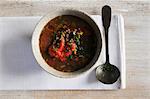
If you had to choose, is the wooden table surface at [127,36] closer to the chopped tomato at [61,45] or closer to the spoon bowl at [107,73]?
the spoon bowl at [107,73]

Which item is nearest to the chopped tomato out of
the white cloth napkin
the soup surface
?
the soup surface

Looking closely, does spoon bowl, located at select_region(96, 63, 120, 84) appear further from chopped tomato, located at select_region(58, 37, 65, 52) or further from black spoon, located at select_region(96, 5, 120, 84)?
chopped tomato, located at select_region(58, 37, 65, 52)

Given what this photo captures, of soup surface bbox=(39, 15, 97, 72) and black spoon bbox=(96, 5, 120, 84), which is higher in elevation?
soup surface bbox=(39, 15, 97, 72)

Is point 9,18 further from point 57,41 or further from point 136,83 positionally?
point 136,83

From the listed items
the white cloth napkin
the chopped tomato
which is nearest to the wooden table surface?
the white cloth napkin

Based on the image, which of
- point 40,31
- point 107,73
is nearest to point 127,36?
point 107,73

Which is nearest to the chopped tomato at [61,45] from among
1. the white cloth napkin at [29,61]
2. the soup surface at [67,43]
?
the soup surface at [67,43]
